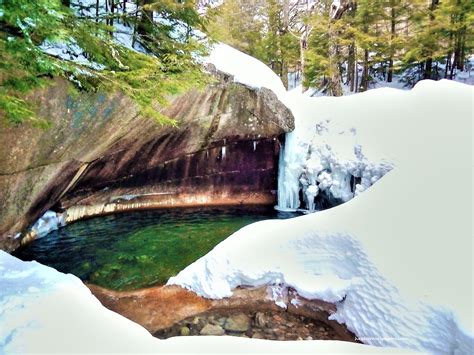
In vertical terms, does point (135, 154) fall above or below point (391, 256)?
above

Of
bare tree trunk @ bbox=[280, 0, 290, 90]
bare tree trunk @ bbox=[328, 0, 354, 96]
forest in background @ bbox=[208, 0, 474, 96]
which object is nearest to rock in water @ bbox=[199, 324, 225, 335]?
forest in background @ bbox=[208, 0, 474, 96]

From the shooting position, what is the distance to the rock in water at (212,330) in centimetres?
432

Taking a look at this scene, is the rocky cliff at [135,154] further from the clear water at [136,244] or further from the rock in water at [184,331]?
the rock in water at [184,331]

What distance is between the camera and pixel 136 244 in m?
8.00

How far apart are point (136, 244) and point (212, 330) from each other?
429cm

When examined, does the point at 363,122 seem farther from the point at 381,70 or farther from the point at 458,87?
the point at 381,70

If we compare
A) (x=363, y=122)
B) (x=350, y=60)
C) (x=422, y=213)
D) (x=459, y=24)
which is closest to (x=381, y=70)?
(x=350, y=60)

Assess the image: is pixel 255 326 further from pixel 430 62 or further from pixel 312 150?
pixel 430 62

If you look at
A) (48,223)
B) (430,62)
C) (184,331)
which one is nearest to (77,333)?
(184,331)

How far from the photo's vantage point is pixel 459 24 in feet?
44.5

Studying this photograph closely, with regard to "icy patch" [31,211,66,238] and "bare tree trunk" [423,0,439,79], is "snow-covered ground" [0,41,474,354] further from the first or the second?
"bare tree trunk" [423,0,439,79]

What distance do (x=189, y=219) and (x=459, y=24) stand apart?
14.4 metres

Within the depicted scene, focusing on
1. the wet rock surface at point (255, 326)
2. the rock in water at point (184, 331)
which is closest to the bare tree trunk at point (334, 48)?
the wet rock surface at point (255, 326)

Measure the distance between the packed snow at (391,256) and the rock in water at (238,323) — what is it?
0.44 m
